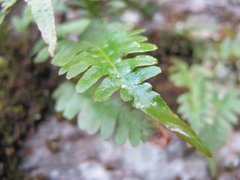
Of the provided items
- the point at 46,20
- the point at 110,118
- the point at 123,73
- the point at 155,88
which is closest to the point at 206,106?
the point at 155,88

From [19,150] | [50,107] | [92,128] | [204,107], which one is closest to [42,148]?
[19,150]

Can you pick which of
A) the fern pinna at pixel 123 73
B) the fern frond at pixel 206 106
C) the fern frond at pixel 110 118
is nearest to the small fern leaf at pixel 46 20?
the fern pinna at pixel 123 73

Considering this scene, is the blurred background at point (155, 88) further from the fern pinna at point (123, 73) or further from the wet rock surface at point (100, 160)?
the fern pinna at point (123, 73)

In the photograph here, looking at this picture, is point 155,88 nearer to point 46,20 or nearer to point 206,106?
point 206,106

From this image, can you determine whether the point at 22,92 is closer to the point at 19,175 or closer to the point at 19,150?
the point at 19,150

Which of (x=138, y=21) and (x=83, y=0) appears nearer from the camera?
→ (x=83, y=0)

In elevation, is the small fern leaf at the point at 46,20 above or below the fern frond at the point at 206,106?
above

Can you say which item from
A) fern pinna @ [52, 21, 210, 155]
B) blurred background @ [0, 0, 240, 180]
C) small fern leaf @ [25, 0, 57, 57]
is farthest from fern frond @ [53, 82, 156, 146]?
small fern leaf @ [25, 0, 57, 57]

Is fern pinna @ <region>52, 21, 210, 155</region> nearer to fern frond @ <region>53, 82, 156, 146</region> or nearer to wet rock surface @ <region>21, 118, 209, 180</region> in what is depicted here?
fern frond @ <region>53, 82, 156, 146</region>
